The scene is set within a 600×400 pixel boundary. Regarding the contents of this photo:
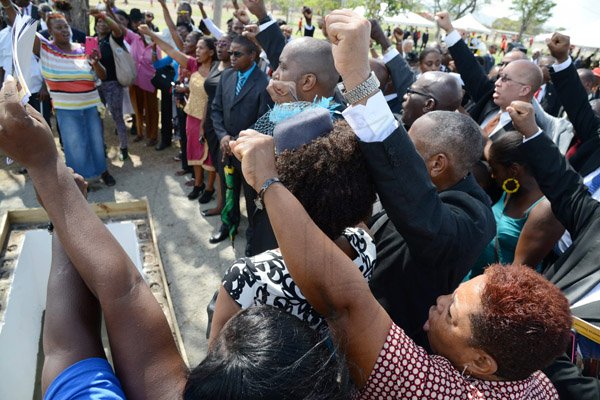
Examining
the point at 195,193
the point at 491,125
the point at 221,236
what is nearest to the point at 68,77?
the point at 195,193

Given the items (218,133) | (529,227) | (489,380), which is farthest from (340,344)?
(218,133)

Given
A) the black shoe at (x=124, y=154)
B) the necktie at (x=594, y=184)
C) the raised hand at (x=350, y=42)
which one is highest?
the raised hand at (x=350, y=42)

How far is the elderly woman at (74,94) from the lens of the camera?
445 centimetres

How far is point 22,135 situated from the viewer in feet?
3.36

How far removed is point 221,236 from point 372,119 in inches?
137

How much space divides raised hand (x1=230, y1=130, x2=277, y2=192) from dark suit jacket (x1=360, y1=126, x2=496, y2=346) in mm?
292

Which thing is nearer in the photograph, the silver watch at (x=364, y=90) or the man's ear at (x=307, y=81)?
the silver watch at (x=364, y=90)

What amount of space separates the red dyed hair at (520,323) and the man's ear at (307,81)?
1.54 m

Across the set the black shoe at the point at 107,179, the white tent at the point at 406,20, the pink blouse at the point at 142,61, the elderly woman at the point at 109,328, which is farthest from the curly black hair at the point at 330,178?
the white tent at the point at 406,20

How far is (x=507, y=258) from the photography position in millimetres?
2453

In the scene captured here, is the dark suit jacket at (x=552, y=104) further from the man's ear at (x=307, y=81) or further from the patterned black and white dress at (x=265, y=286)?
the patterned black and white dress at (x=265, y=286)

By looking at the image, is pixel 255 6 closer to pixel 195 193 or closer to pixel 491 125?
pixel 491 125

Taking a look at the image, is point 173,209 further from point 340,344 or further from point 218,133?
point 340,344

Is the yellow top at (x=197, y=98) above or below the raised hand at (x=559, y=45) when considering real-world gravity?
below
